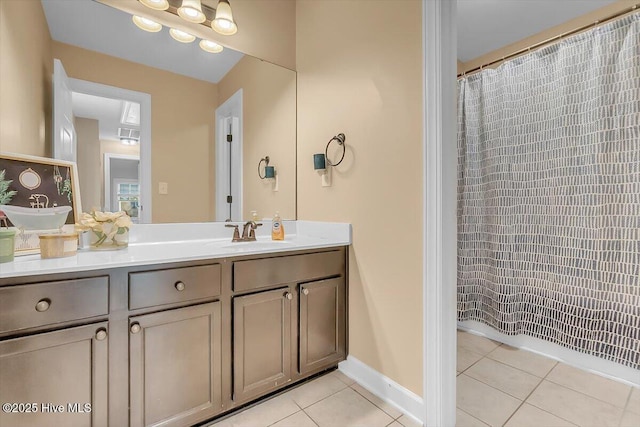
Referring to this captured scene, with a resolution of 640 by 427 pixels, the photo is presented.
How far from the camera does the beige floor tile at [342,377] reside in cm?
165

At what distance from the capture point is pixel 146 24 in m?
1.60

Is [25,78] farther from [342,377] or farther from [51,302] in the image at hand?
[342,377]

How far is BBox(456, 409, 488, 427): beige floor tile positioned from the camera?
52.2 inches

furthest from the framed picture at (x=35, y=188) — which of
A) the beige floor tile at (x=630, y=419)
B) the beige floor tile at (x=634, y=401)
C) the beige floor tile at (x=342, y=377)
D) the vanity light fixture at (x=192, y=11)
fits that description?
the beige floor tile at (x=634, y=401)

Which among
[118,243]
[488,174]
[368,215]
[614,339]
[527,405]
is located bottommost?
[527,405]

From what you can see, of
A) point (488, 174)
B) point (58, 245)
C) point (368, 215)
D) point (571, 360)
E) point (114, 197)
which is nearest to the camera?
point (58, 245)

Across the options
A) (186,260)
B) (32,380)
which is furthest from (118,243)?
(32,380)

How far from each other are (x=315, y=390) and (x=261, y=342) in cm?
46

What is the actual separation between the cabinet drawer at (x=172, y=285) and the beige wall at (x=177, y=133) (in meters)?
0.62

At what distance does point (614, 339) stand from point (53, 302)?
277 cm

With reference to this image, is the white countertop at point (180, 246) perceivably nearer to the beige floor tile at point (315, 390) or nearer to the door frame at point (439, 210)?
the door frame at point (439, 210)

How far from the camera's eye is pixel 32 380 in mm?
917

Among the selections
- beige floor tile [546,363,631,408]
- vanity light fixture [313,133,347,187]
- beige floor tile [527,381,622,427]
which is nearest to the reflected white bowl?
vanity light fixture [313,133,347,187]

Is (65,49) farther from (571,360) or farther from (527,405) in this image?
(571,360)
